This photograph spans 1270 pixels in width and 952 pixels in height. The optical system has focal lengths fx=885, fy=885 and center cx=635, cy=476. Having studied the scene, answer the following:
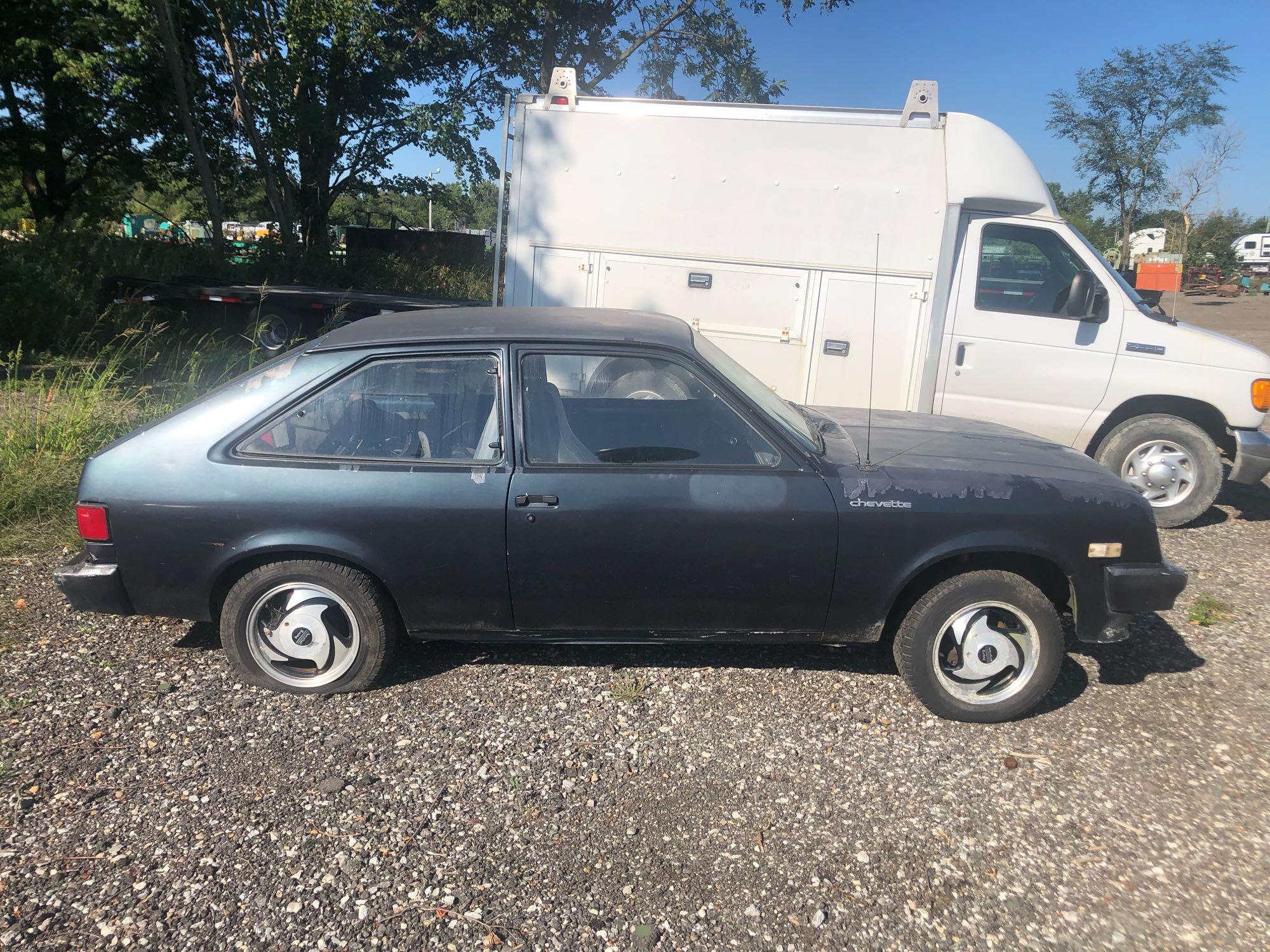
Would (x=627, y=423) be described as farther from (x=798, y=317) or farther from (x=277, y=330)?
(x=277, y=330)

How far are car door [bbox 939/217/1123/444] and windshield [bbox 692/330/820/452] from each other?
2916mm

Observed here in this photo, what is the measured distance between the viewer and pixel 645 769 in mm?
3393

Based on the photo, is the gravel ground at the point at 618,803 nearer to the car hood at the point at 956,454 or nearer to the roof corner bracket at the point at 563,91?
the car hood at the point at 956,454

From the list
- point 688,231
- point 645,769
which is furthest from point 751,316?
point 645,769

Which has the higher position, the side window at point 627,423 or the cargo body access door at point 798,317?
the cargo body access door at point 798,317

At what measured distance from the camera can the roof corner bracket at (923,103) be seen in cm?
652

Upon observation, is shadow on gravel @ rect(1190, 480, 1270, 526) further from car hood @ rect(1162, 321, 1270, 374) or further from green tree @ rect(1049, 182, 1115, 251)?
green tree @ rect(1049, 182, 1115, 251)

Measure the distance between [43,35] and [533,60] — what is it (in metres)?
10.5

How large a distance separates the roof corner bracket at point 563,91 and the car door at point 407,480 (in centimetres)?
403

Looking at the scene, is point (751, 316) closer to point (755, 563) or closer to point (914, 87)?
point (914, 87)

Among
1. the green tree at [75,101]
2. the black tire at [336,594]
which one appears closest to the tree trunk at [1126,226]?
the green tree at [75,101]

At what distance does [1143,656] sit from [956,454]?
5.22ft

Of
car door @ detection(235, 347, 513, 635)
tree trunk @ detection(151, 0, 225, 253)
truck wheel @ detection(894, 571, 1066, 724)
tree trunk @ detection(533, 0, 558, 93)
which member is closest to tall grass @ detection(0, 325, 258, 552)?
car door @ detection(235, 347, 513, 635)

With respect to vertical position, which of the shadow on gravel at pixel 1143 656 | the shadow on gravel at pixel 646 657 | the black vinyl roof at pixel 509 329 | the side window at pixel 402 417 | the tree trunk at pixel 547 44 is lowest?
the shadow on gravel at pixel 646 657
